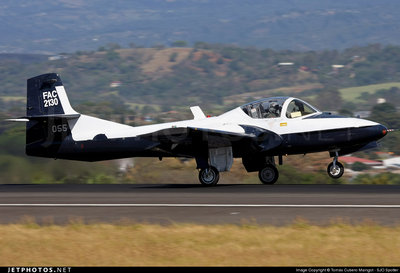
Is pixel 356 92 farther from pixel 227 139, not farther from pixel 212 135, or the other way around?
pixel 212 135

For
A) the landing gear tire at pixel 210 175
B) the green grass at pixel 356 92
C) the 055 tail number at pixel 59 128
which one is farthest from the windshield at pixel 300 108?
the green grass at pixel 356 92

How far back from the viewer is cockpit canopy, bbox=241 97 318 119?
63.7ft

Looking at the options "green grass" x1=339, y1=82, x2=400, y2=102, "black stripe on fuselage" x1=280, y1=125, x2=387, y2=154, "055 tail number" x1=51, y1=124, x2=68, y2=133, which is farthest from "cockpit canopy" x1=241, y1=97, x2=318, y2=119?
"green grass" x1=339, y1=82, x2=400, y2=102

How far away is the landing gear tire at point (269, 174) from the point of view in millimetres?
20172

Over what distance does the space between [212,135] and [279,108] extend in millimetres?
2148

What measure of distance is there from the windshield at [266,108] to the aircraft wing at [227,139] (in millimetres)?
476

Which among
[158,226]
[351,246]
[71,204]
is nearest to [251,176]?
[71,204]

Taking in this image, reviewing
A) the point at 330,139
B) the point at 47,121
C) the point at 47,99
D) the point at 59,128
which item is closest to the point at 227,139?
the point at 330,139

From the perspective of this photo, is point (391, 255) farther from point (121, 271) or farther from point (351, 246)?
point (121, 271)

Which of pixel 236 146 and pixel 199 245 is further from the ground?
pixel 236 146

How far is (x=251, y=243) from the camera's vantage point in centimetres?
964

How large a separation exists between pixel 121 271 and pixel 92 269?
1.24 feet

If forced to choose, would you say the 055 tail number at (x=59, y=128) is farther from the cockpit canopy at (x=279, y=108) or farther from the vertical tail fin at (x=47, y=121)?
the cockpit canopy at (x=279, y=108)

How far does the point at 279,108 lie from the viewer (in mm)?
19438
